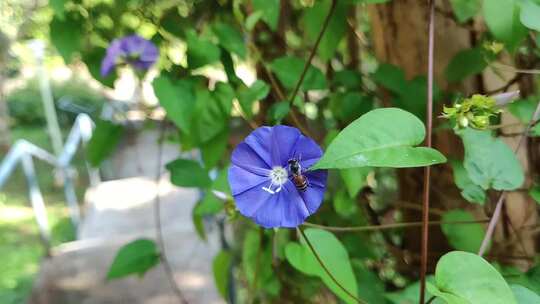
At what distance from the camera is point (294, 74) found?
0.77 metres

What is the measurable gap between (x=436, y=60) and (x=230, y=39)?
0.30 meters

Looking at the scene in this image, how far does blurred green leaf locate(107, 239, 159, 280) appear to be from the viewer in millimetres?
933

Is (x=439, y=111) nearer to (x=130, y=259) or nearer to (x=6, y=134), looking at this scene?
(x=130, y=259)

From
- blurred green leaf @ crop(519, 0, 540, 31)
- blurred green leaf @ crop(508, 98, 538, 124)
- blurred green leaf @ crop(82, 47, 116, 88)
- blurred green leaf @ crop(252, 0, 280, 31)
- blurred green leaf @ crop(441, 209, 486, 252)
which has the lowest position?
blurred green leaf @ crop(441, 209, 486, 252)

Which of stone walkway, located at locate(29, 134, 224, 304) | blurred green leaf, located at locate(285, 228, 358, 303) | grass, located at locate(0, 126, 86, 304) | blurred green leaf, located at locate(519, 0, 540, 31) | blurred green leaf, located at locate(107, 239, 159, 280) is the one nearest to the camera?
blurred green leaf, located at locate(519, 0, 540, 31)

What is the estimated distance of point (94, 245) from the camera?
2.29 metres

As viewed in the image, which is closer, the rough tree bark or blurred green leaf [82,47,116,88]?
the rough tree bark

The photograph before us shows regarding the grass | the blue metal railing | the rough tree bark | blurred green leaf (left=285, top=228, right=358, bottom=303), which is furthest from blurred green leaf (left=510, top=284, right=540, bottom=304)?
the grass

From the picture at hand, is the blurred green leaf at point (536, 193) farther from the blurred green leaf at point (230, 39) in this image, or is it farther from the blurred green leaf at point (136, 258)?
the blurred green leaf at point (136, 258)

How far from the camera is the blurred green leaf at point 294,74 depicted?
0.76m

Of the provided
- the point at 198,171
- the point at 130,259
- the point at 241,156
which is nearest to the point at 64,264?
the point at 130,259

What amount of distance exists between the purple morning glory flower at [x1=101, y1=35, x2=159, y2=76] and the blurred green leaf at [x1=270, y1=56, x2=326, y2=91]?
0.71 ft

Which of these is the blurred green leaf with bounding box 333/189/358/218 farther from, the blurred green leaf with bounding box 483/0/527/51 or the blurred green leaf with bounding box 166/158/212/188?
the blurred green leaf with bounding box 483/0/527/51

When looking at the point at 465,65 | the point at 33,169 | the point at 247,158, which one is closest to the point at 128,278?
the point at 33,169
